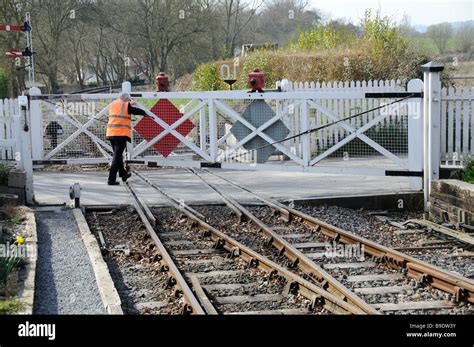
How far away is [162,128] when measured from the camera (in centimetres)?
1534

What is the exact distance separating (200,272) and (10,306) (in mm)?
2743

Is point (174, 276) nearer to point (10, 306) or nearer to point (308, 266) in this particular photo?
point (308, 266)

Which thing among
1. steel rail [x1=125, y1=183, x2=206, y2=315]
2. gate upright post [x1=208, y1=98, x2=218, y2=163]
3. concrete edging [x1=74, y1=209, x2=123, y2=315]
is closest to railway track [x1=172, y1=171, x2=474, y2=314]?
steel rail [x1=125, y1=183, x2=206, y2=315]

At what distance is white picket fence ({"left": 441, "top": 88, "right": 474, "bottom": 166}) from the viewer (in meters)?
13.1

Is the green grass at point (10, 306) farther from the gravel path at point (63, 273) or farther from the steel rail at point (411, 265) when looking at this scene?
the steel rail at point (411, 265)

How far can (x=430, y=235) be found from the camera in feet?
37.1

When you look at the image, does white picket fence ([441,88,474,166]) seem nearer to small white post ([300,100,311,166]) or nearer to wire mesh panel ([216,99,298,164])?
small white post ([300,100,311,166])

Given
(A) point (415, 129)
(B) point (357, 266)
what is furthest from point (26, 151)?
(B) point (357, 266)

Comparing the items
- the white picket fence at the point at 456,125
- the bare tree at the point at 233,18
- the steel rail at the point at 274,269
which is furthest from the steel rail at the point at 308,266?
the bare tree at the point at 233,18

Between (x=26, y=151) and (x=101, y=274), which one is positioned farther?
(x=26, y=151)

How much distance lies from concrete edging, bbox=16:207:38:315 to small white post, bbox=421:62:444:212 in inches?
249

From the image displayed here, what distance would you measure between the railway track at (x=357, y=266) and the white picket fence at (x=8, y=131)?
4.33 m

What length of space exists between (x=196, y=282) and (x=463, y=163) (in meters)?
6.36

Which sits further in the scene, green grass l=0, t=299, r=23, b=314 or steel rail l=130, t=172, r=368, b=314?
steel rail l=130, t=172, r=368, b=314
